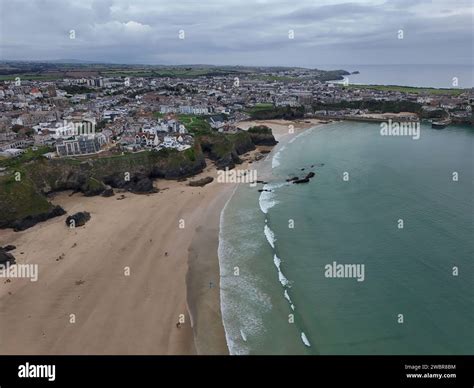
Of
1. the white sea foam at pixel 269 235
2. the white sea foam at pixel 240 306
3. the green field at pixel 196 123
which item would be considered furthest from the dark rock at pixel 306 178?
the green field at pixel 196 123

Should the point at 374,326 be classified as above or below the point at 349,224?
below

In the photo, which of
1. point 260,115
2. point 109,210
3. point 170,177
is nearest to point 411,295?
point 109,210

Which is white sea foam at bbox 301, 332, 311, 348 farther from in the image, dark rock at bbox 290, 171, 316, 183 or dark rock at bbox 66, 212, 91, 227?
dark rock at bbox 290, 171, 316, 183

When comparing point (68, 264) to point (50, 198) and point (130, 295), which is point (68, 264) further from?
point (50, 198)

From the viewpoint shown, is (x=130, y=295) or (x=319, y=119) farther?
(x=319, y=119)

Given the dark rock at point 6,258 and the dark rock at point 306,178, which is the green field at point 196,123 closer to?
the dark rock at point 306,178

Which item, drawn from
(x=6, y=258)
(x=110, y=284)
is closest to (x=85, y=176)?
(x=6, y=258)
